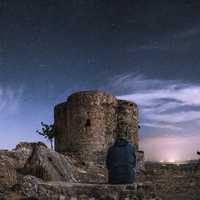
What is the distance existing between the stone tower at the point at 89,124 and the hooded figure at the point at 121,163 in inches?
664

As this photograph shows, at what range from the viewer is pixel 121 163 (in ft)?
32.9

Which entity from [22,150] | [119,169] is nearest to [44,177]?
[119,169]

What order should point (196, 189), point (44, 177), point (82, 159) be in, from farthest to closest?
point (82, 159), point (196, 189), point (44, 177)

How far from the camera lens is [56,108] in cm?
3067

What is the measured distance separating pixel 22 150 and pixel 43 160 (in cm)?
886

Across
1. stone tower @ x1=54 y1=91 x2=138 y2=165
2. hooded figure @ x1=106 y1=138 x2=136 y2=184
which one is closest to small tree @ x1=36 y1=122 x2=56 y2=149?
stone tower @ x1=54 y1=91 x2=138 y2=165

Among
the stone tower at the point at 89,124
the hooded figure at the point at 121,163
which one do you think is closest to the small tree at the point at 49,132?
the stone tower at the point at 89,124

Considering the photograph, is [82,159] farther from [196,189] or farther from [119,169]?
[119,169]

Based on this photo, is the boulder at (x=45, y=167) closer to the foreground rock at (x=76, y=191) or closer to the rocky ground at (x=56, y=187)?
the rocky ground at (x=56, y=187)

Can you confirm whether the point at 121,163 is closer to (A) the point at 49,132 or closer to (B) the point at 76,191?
(B) the point at 76,191

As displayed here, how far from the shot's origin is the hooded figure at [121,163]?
10.0 meters

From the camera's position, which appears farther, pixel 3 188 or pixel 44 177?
pixel 44 177

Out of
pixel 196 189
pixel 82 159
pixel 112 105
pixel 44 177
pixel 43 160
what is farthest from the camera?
pixel 112 105

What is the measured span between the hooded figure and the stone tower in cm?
1687
